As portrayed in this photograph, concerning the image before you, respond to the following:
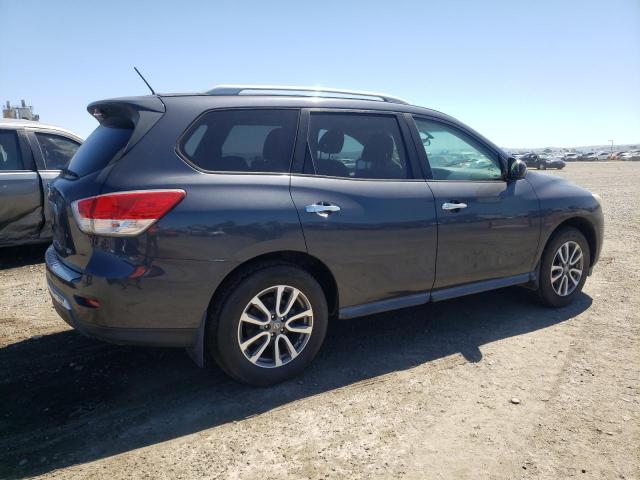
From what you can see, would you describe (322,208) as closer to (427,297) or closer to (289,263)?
(289,263)

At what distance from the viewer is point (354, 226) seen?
340 cm

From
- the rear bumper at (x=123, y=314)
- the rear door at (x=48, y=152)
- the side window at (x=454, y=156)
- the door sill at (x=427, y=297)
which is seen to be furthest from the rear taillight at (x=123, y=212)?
the rear door at (x=48, y=152)

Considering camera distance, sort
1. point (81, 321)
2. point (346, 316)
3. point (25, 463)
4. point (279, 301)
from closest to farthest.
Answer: point (25, 463), point (81, 321), point (279, 301), point (346, 316)

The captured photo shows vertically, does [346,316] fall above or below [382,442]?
above

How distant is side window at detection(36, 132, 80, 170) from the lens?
6.51 metres

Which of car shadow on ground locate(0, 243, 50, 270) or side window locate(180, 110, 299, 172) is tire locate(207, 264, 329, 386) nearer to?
side window locate(180, 110, 299, 172)

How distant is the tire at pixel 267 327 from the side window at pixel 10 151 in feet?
15.6

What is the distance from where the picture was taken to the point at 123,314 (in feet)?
9.29

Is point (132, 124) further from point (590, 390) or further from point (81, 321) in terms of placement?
point (590, 390)

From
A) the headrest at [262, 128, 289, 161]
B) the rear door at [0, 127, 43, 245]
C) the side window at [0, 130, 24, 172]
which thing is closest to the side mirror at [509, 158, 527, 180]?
the headrest at [262, 128, 289, 161]

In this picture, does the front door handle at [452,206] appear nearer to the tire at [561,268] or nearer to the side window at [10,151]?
the tire at [561,268]

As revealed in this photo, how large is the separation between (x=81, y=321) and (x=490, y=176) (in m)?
3.41

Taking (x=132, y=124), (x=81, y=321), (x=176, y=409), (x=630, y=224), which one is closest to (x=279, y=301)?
(x=176, y=409)

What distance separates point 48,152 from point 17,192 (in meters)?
0.71
